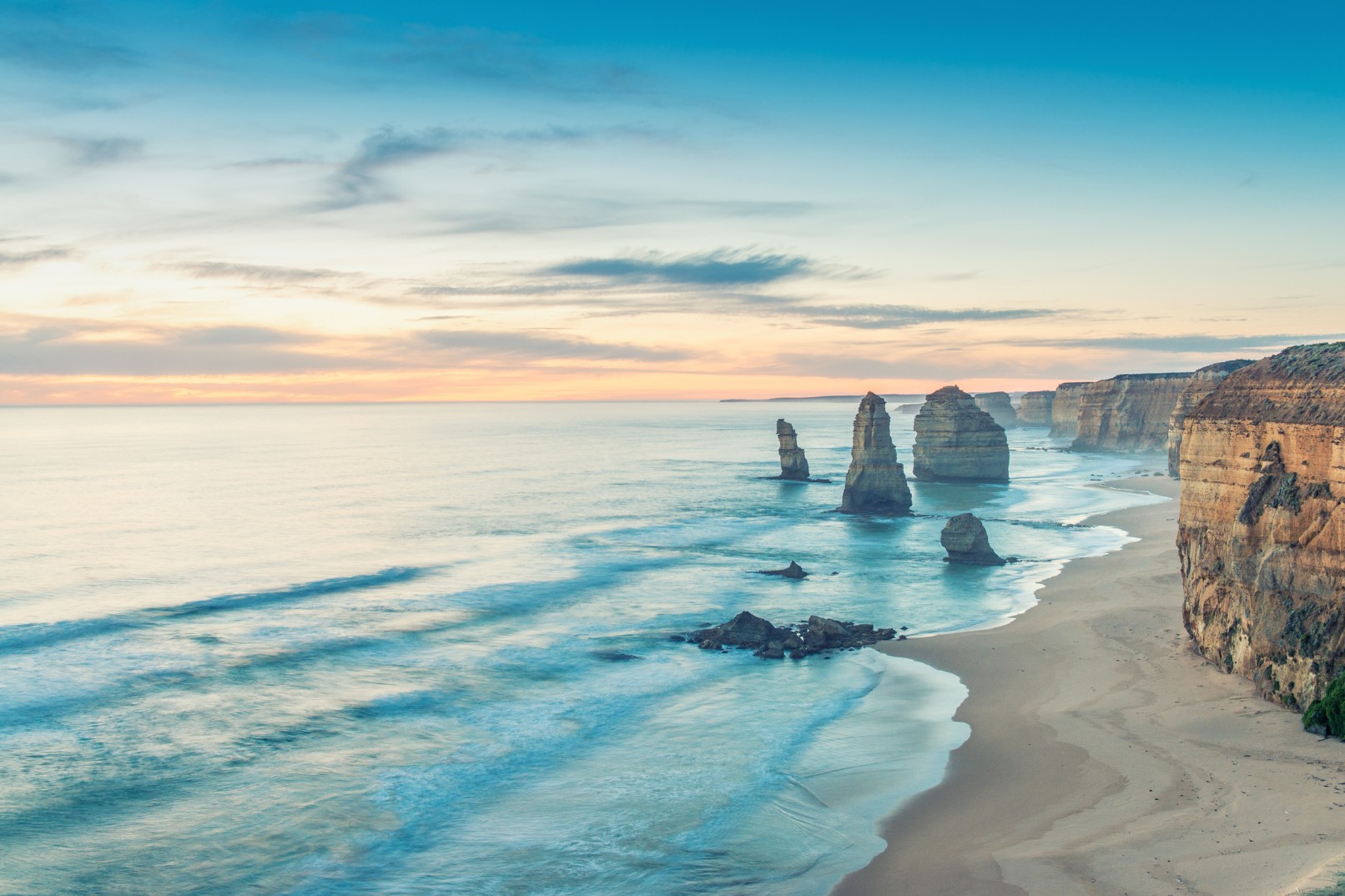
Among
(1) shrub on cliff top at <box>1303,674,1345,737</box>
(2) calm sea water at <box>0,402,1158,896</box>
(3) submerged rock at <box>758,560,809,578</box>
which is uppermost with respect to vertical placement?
(1) shrub on cliff top at <box>1303,674,1345,737</box>

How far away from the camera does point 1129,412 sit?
150 m

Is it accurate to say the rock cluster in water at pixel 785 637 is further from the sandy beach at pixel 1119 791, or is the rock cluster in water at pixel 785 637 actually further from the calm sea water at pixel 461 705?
the sandy beach at pixel 1119 791

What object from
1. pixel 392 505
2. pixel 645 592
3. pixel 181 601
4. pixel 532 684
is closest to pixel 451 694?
pixel 532 684

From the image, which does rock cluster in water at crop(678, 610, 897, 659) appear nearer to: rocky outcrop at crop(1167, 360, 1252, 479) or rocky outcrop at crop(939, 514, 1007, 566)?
rocky outcrop at crop(939, 514, 1007, 566)

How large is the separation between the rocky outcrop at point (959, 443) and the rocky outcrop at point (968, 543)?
43301mm

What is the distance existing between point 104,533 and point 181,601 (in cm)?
3064

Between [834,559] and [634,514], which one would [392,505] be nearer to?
[634,514]

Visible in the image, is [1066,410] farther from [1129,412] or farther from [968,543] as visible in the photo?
[968,543]

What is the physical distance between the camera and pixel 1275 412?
31391mm

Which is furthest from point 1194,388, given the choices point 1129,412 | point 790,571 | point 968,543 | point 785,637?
point 785,637

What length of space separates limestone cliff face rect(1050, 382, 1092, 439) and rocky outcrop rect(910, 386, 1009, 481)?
9130 cm

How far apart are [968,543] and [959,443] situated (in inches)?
1865

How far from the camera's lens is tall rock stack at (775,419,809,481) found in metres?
116

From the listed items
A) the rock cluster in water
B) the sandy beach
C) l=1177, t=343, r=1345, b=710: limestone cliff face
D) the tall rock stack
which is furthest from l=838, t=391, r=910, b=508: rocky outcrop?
l=1177, t=343, r=1345, b=710: limestone cliff face
